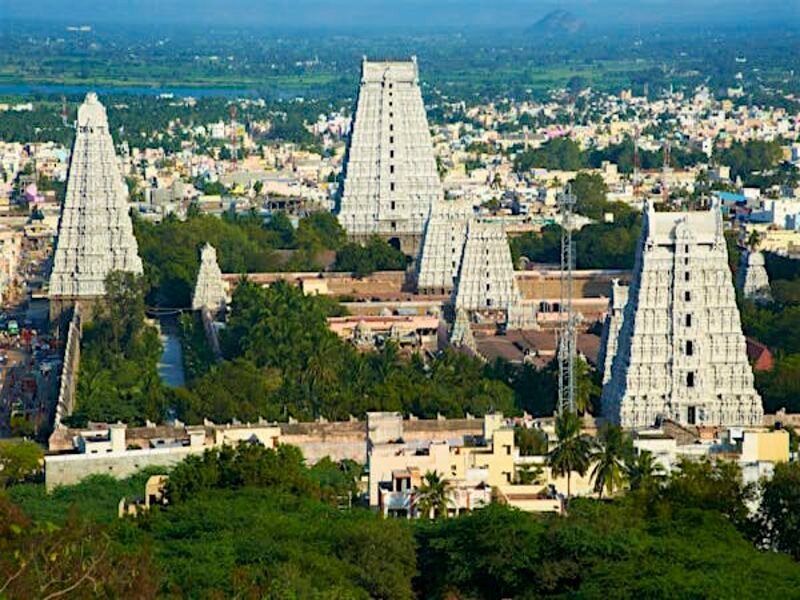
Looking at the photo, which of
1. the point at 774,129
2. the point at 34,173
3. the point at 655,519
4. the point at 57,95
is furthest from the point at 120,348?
the point at 57,95

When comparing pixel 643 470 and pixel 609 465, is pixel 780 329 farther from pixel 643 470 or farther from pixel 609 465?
pixel 609 465

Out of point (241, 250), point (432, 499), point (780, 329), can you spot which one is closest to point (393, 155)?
point (241, 250)

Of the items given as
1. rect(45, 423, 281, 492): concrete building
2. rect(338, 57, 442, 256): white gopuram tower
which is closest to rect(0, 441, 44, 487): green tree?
rect(45, 423, 281, 492): concrete building

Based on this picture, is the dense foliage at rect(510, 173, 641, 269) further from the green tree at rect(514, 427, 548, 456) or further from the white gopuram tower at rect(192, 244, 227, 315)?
the green tree at rect(514, 427, 548, 456)

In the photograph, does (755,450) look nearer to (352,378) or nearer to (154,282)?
(352,378)

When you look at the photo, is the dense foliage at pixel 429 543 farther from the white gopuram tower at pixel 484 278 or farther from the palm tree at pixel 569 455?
the white gopuram tower at pixel 484 278
